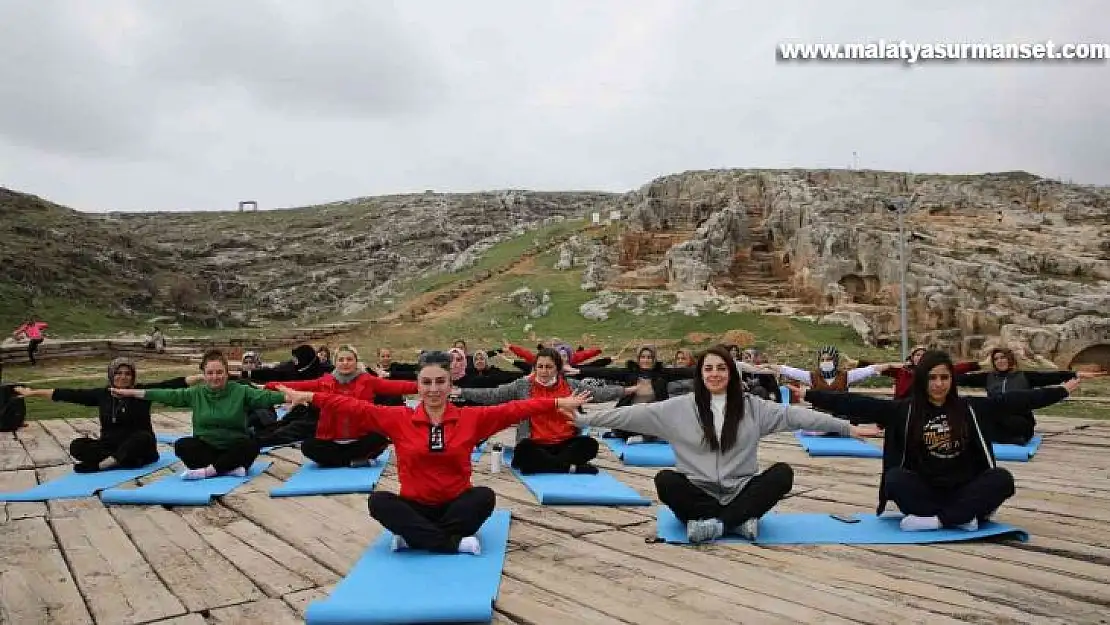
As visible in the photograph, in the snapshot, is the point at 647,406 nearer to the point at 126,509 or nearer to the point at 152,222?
the point at 126,509

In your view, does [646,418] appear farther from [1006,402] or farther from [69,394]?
[69,394]

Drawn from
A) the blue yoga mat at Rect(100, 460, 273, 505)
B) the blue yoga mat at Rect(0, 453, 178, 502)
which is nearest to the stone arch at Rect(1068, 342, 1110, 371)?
the blue yoga mat at Rect(100, 460, 273, 505)

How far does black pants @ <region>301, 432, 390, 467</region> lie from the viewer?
297 inches

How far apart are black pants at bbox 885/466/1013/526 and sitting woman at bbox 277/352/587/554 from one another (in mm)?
2218

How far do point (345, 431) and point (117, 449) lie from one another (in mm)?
2332

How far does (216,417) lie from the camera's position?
697 cm

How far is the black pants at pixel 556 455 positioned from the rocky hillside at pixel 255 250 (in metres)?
36.1

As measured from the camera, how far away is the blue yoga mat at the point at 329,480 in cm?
639

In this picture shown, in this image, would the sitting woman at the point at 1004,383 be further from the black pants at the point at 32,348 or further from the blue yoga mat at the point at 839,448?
the black pants at the point at 32,348

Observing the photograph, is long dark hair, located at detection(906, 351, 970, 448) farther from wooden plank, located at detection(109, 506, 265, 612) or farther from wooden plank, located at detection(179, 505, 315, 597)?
wooden plank, located at detection(109, 506, 265, 612)

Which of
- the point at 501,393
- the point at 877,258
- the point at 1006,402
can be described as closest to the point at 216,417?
the point at 501,393

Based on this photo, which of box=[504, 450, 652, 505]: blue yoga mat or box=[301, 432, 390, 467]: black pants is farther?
box=[301, 432, 390, 467]: black pants

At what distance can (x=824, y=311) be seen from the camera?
25.4 meters

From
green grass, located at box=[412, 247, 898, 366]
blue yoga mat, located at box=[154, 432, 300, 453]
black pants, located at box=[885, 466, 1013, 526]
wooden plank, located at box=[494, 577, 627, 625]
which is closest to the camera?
wooden plank, located at box=[494, 577, 627, 625]
